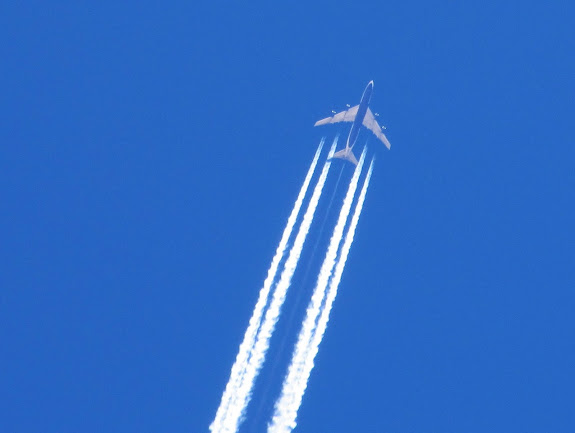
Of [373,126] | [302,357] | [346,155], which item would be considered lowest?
[302,357]

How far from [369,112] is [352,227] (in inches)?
496

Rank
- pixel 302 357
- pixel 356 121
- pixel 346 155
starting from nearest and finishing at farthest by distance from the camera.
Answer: pixel 302 357, pixel 346 155, pixel 356 121

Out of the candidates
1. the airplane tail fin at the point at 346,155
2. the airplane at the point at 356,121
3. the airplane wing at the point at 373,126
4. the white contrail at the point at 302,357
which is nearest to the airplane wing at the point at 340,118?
the airplane at the point at 356,121

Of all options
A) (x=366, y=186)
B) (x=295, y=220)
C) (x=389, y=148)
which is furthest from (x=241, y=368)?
(x=389, y=148)

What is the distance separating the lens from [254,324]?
238ft

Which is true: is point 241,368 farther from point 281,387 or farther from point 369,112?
point 369,112

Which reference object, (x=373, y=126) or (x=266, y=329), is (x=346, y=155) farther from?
(x=266, y=329)

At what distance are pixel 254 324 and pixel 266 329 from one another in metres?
1.01

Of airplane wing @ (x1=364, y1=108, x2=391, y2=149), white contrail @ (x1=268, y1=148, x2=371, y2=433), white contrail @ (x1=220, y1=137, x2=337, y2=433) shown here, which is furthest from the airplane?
white contrail @ (x1=268, y1=148, x2=371, y2=433)

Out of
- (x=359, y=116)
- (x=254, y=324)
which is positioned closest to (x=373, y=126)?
(x=359, y=116)

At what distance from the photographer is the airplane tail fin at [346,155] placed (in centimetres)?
8062

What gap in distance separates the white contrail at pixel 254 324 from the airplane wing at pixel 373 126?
625 cm

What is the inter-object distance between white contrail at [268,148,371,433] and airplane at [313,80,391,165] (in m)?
5.70

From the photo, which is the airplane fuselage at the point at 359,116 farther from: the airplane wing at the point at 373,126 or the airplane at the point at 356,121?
the airplane wing at the point at 373,126
